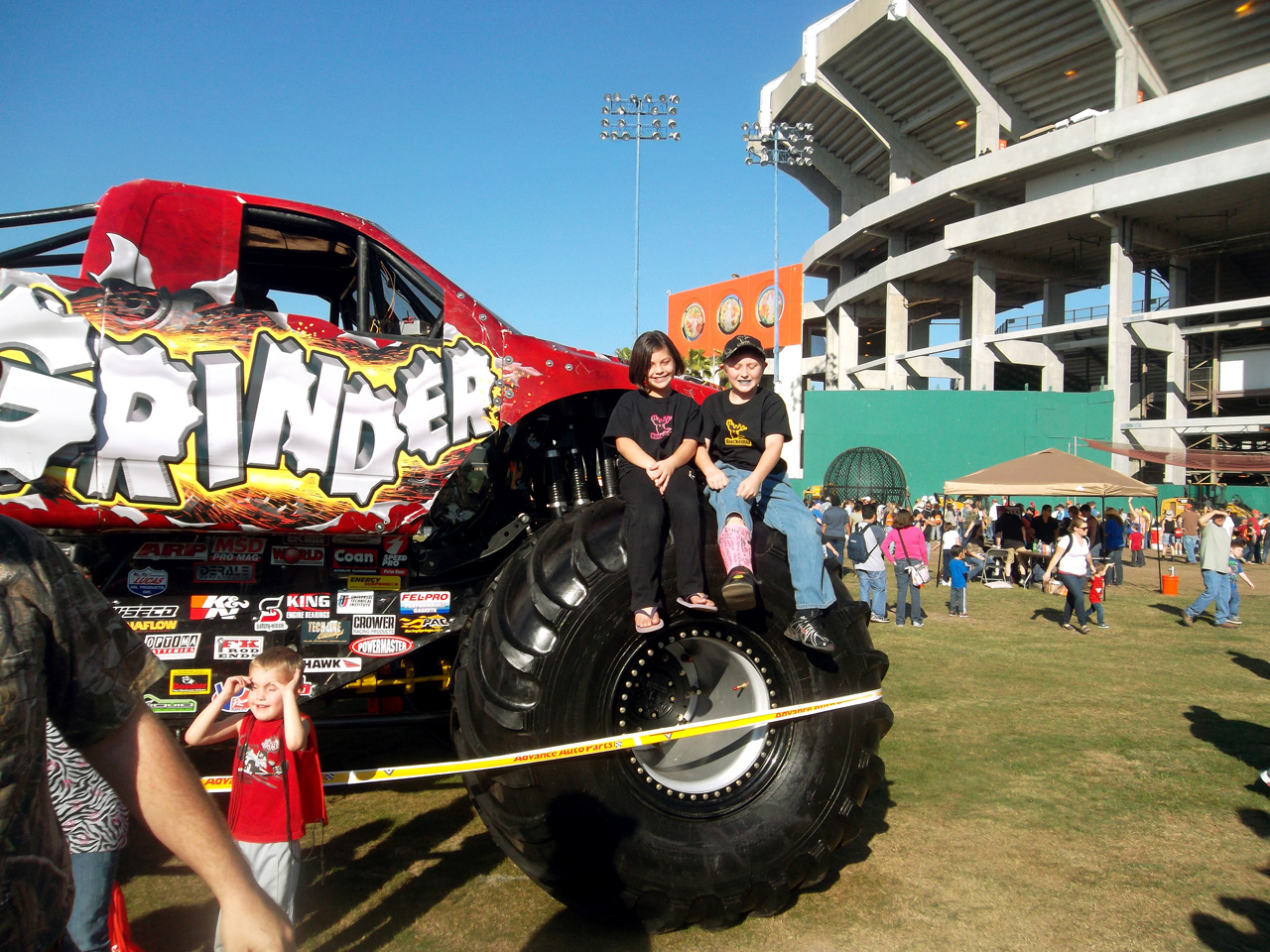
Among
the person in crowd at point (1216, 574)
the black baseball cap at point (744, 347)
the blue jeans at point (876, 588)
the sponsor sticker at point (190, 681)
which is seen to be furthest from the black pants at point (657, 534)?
the person in crowd at point (1216, 574)

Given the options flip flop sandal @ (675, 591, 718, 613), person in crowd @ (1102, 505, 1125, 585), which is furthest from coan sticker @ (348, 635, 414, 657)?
person in crowd @ (1102, 505, 1125, 585)

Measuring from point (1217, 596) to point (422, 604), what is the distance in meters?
13.0

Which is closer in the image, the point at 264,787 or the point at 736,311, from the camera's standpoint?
the point at 264,787

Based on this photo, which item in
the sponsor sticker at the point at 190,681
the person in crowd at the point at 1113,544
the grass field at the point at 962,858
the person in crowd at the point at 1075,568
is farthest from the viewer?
the person in crowd at the point at 1113,544

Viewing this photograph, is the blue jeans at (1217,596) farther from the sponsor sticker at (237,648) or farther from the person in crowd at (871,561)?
the sponsor sticker at (237,648)

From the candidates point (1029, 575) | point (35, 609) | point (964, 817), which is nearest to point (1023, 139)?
point (1029, 575)

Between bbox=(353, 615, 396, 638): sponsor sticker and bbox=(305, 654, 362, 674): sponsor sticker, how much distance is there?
4.7 inches

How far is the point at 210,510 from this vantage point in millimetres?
3408

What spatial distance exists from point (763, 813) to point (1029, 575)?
1618 cm

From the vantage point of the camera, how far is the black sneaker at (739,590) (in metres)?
3.27

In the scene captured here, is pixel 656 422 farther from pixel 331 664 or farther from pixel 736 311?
pixel 736 311

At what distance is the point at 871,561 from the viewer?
1253 centimetres

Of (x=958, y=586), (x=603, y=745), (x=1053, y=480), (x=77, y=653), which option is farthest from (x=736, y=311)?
(x=77, y=653)

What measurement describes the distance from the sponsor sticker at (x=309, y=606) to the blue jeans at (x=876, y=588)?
10.1 meters
